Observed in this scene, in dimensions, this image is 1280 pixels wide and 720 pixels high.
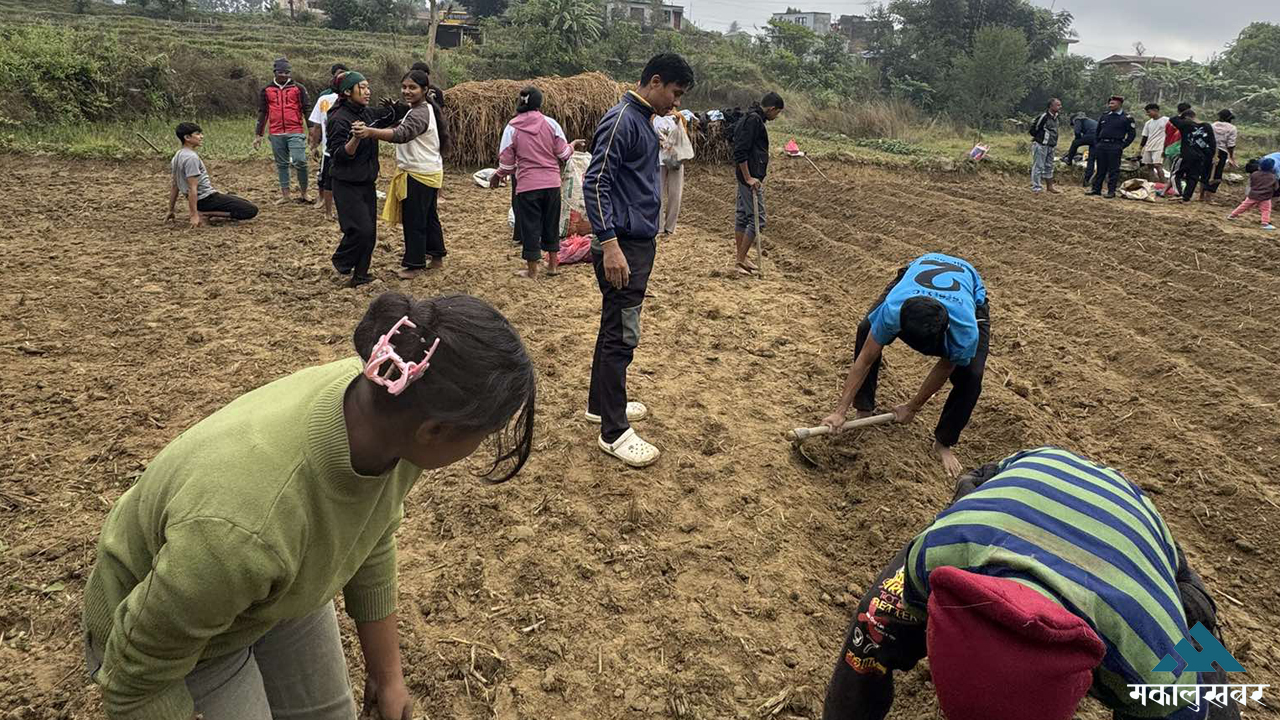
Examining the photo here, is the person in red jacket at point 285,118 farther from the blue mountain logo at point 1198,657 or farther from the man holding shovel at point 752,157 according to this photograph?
the blue mountain logo at point 1198,657

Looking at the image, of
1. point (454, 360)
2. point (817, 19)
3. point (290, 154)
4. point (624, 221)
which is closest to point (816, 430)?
point (624, 221)

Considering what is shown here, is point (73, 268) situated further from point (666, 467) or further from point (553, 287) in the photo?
point (666, 467)

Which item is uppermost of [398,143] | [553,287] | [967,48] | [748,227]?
[967,48]

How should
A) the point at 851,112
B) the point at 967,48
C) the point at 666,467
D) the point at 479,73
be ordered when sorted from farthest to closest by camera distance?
the point at 967,48, the point at 479,73, the point at 851,112, the point at 666,467

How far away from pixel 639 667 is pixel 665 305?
12.0ft

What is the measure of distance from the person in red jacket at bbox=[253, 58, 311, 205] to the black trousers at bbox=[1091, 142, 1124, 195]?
1084 centimetres

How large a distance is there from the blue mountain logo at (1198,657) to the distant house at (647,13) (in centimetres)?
4425

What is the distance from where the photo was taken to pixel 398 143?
5301 mm

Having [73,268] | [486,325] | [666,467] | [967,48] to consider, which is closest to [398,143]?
[73,268]

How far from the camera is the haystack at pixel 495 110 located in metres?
11.5

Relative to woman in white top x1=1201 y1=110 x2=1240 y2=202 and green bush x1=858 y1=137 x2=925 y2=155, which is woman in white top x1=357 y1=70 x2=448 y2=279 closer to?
woman in white top x1=1201 y1=110 x2=1240 y2=202

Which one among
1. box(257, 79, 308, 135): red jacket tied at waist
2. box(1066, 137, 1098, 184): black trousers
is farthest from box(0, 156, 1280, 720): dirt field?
box(1066, 137, 1098, 184): black trousers

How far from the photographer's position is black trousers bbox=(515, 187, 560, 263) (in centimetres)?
586

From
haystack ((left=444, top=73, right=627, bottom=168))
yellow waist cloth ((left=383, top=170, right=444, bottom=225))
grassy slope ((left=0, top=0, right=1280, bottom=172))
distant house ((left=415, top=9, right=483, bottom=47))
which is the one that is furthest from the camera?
distant house ((left=415, top=9, right=483, bottom=47))
